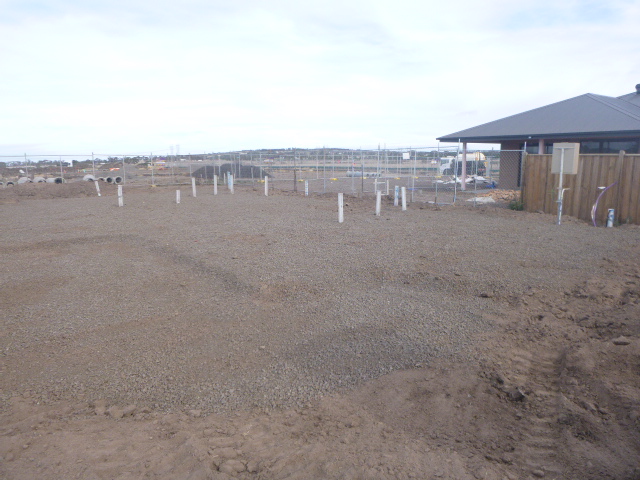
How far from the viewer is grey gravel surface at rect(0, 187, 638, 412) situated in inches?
224

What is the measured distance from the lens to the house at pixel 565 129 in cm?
2522

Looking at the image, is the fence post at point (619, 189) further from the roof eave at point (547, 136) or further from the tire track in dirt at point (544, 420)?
the tire track in dirt at point (544, 420)

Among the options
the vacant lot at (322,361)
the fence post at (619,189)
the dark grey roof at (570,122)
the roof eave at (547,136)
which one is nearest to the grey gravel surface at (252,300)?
the vacant lot at (322,361)

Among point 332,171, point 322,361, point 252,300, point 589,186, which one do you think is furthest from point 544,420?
point 332,171

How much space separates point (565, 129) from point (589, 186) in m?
10.1

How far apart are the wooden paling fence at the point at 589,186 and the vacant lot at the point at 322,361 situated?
4.97 metres

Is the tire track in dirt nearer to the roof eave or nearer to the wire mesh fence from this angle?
the wire mesh fence

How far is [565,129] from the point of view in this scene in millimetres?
26438

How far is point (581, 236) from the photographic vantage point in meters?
13.9

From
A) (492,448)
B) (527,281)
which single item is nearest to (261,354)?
(492,448)

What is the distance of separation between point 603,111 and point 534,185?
1189cm

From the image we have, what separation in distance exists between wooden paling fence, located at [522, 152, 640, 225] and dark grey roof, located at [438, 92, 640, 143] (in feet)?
25.7

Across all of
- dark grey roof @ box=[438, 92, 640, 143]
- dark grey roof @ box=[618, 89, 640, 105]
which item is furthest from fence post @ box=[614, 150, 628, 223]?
dark grey roof @ box=[618, 89, 640, 105]

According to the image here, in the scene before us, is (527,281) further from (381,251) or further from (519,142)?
(519,142)
